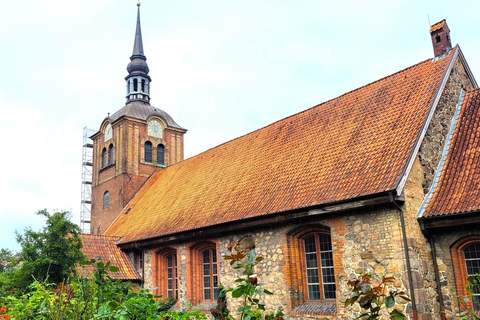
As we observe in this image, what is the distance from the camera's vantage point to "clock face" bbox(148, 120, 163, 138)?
25.5 m

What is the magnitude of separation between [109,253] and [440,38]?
1394 centimetres

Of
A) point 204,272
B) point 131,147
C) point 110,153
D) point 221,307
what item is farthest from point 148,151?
point 221,307

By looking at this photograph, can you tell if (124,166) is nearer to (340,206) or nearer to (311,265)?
(311,265)

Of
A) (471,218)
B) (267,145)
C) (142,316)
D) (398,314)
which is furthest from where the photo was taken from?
(267,145)

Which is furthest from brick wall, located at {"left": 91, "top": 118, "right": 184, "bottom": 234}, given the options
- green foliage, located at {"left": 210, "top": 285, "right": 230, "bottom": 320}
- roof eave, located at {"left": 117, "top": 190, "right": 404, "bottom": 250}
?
green foliage, located at {"left": 210, "top": 285, "right": 230, "bottom": 320}

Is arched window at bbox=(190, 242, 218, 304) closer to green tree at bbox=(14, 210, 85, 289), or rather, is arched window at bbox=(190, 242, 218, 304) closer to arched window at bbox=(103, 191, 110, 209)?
green tree at bbox=(14, 210, 85, 289)

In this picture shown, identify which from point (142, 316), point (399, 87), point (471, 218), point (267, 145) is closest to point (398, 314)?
point (142, 316)

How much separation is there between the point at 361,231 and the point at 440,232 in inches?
67.5

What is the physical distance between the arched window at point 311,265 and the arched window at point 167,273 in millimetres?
5863

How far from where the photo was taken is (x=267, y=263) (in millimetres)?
12242

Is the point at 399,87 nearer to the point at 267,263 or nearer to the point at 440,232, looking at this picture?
the point at 440,232

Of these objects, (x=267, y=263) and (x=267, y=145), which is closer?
(x=267, y=263)

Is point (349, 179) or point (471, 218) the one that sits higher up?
point (349, 179)

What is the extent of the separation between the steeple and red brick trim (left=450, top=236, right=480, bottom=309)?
20935 mm
